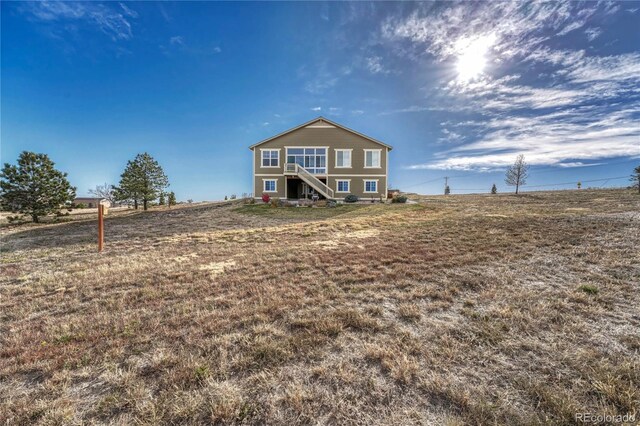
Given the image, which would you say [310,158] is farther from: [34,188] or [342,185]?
[34,188]

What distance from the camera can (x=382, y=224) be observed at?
15.5 m

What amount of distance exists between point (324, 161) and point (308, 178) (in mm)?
2720

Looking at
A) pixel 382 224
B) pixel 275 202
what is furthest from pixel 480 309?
pixel 275 202

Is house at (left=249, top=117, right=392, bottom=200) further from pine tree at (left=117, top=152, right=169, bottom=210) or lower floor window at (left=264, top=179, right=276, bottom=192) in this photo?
pine tree at (left=117, top=152, right=169, bottom=210)

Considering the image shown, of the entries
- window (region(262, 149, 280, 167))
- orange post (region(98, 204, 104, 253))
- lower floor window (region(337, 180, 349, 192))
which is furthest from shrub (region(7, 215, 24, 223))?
lower floor window (region(337, 180, 349, 192))

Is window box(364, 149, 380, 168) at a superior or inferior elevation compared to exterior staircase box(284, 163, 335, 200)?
superior

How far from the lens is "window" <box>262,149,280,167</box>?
2720cm

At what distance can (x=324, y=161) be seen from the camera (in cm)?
2717

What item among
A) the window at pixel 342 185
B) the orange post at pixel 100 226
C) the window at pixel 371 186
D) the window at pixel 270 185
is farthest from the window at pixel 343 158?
the orange post at pixel 100 226

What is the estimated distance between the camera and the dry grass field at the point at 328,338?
8.60ft

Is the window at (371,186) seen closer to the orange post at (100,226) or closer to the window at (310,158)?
the window at (310,158)

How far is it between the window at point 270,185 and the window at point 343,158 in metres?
7.39

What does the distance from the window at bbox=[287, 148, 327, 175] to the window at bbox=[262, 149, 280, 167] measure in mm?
1340

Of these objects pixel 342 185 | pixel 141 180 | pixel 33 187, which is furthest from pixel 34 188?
pixel 342 185
